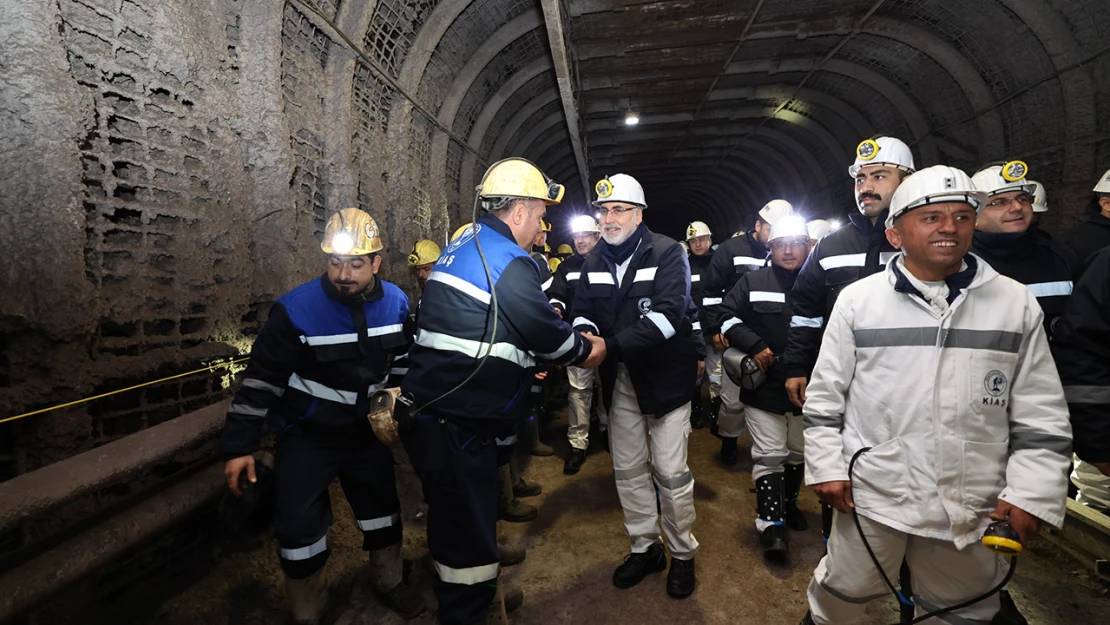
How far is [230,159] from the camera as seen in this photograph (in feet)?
9.81

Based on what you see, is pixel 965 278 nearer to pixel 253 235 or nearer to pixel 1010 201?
pixel 1010 201

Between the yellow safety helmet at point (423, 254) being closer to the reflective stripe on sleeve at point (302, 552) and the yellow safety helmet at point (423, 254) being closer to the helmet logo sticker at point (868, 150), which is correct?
the reflective stripe on sleeve at point (302, 552)

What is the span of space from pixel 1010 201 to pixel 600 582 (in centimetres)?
352

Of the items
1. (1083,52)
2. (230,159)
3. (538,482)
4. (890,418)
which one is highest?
(1083,52)

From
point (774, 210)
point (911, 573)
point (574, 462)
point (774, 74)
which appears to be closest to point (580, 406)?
point (574, 462)

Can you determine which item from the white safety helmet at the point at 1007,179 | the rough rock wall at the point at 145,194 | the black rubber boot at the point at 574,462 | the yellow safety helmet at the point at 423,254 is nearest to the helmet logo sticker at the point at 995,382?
the white safety helmet at the point at 1007,179

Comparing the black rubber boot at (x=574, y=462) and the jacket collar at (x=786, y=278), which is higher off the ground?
the jacket collar at (x=786, y=278)

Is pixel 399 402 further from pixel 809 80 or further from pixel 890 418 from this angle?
pixel 809 80

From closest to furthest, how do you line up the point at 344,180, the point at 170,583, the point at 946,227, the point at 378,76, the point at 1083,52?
the point at 946,227 < the point at 170,583 < the point at 344,180 < the point at 378,76 < the point at 1083,52

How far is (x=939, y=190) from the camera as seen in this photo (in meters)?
1.71

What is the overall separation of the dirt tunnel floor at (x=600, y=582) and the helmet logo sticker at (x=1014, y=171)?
2497mm

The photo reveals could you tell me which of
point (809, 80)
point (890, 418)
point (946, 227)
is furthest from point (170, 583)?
point (809, 80)

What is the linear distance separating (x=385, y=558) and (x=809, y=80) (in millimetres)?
10728

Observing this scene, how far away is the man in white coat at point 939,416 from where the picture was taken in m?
1.65
